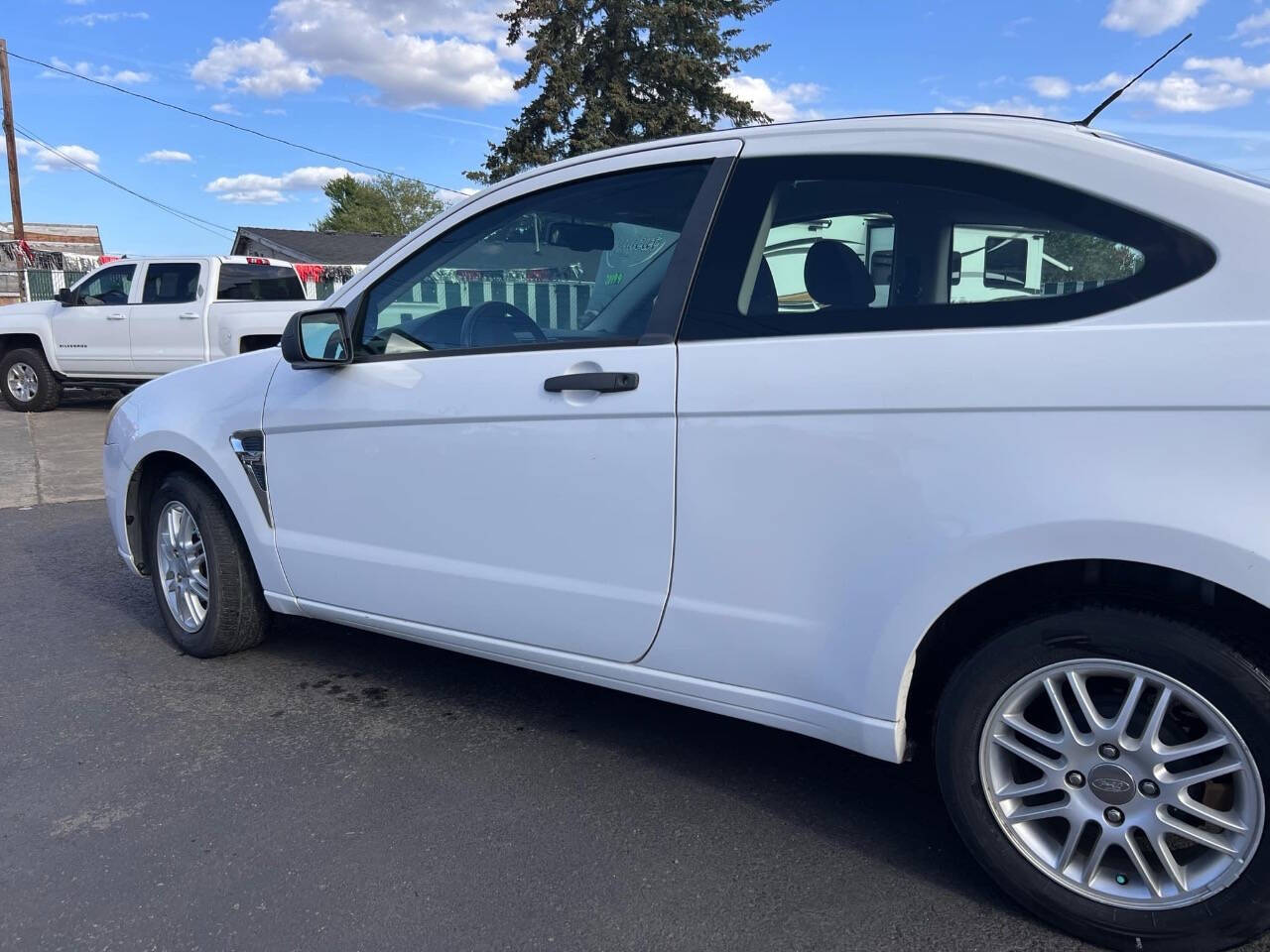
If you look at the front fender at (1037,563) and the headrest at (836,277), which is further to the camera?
the headrest at (836,277)

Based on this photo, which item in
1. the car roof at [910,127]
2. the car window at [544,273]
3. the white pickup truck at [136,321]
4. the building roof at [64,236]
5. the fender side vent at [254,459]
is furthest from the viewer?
the building roof at [64,236]

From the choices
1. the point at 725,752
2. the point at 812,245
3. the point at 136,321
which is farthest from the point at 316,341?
the point at 136,321

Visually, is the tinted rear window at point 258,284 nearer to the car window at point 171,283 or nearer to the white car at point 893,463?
the car window at point 171,283

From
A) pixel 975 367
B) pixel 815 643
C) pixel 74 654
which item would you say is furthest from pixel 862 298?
pixel 74 654

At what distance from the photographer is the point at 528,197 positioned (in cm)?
310

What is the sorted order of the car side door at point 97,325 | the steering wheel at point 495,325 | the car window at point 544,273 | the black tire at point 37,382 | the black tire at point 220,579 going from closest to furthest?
the car window at point 544,273, the steering wheel at point 495,325, the black tire at point 220,579, the car side door at point 97,325, the black tire at point 37,382

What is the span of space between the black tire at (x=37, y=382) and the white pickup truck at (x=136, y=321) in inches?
0.5

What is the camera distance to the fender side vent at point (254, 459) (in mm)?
3607

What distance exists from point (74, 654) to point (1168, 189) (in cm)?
430

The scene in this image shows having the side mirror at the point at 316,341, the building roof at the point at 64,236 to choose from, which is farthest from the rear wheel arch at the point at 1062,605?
the building roof at the point at 64,236

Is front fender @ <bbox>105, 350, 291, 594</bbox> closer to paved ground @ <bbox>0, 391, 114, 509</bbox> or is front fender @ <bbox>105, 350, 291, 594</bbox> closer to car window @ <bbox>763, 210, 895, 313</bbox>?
car window @ <bbox>763, 210, 895, 313</bbox>

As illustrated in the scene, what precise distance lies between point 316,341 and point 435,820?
1.59m

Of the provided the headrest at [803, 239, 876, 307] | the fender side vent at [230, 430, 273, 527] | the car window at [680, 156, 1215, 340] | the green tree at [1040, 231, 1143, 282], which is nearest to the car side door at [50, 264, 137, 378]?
the fender side vent at [230, 430, 273, 527]

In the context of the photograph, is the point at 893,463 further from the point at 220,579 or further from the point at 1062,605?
the point at 220,579
